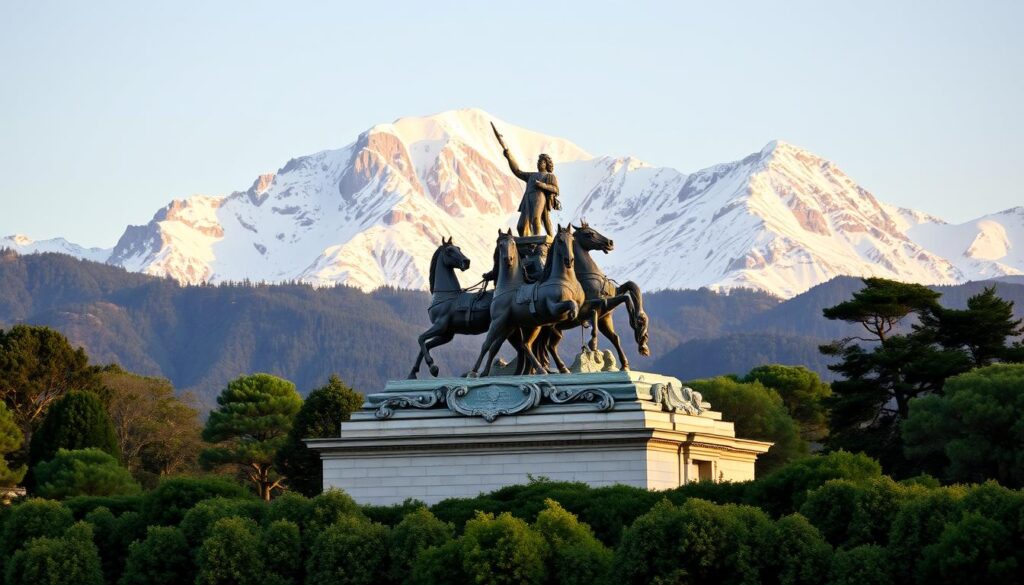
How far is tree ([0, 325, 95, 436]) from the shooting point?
299 ft

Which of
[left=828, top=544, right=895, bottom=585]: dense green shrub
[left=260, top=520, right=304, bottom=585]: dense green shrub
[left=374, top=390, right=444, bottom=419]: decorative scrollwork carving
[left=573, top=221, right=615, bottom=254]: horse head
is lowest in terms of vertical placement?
[left=828, top=544, right=895, bottom=585]: dense green shrub

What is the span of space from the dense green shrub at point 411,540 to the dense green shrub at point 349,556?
302 millimetres

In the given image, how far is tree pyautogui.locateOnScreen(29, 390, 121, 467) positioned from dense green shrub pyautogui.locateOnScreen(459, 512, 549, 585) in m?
40.8

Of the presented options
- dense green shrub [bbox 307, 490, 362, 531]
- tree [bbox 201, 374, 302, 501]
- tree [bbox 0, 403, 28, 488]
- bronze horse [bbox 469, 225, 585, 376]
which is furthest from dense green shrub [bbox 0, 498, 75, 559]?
tree [bbox 201, 374, 302, 501]

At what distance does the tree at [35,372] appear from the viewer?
91.1 m

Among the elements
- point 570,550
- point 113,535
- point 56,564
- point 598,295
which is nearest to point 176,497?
point 113,535

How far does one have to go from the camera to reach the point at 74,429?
80375 millimetres

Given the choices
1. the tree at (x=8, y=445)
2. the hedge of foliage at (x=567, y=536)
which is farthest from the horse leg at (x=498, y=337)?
the tree at (x=8, y=445)

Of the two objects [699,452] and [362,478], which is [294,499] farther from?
[699,452]

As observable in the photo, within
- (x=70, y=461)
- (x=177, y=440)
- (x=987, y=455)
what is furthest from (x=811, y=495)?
(x=177, y=440)

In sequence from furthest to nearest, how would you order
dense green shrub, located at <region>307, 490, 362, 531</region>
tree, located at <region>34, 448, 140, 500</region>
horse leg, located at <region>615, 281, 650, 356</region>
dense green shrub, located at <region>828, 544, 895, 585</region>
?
tree, located at <region>34, 448, 140, 500</region> < horse leg, located at <region>615, 281, 650, 356</region> < dense green shrub, located at <region>307, 490, 362, 531</region> < dense green shrub, located at <region>828, 544, 895, 585</region>

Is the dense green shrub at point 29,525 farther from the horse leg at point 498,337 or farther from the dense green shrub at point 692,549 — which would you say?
the dense green shrub at point 692,549

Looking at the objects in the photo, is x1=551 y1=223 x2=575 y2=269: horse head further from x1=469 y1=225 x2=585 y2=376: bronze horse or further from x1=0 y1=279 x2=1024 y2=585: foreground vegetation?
x1=0 y1=279 x2=1024 y2=585: foreground vegetation

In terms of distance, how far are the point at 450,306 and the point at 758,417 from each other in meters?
35.2
